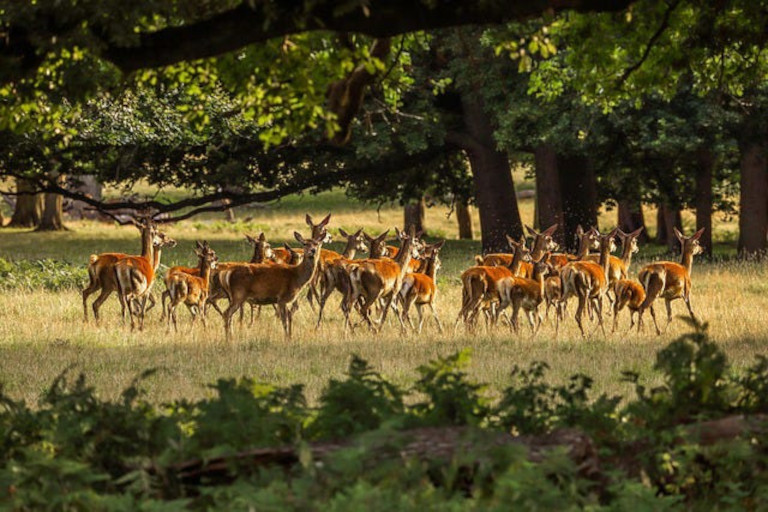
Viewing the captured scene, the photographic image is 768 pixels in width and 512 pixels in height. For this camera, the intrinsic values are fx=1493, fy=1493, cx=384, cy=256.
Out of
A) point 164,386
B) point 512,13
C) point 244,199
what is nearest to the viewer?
point 512,13

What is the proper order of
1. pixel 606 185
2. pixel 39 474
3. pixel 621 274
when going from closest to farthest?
pixel 39 474 < pixel 621 274 < pixel 606 185

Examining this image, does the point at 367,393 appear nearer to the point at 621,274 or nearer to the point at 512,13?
the point at 512,13

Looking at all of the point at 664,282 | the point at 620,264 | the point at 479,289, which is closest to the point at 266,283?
the point at 479,289

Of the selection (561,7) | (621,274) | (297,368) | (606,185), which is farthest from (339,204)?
(561,7)

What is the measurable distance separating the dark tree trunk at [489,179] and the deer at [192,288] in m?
14.6

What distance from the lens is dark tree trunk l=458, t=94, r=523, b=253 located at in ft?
109

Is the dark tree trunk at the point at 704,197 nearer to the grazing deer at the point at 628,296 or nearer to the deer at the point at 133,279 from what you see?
the grazing deer at the point at 628,296

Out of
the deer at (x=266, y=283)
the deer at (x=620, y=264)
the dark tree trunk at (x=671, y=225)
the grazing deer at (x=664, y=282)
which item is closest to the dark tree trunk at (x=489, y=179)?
the dark tree trunk at (x=671, y=225)

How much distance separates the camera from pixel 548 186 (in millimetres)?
32812

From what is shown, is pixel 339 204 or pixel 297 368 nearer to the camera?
pixel 297 368

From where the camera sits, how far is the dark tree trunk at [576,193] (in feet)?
109

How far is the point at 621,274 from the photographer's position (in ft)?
66.0

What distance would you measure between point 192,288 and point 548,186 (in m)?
15.6

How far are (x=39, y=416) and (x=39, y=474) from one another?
1.12 meters
